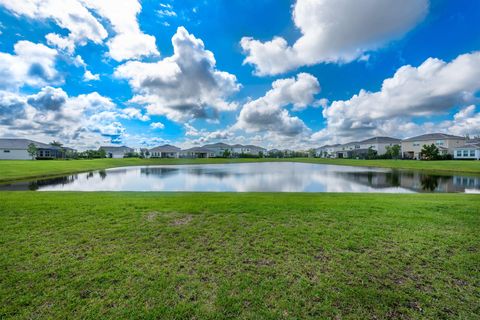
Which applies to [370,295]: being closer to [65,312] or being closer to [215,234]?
[215,234]

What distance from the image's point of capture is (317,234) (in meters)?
5.64

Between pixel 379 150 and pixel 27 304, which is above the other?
pixel 379 150

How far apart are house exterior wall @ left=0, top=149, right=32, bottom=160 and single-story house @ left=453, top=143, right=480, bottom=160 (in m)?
117

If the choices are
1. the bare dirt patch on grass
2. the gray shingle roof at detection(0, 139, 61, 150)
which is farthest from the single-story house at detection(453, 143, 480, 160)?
the gray shingle roof at detection(0, 139, 61, 150)

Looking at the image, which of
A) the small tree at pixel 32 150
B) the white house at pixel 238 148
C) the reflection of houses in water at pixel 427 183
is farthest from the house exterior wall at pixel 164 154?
the reflection of houses in water at pixel 427 183

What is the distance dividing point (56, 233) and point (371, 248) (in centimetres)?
797

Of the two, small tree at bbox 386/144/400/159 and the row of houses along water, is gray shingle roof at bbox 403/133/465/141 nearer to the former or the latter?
the row of houses along water

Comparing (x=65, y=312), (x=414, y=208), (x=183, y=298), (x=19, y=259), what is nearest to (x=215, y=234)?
(x=183, y=298)

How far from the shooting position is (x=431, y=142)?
67625mm

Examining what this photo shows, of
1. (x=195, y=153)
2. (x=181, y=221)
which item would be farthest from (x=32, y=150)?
(x=181, y=221)

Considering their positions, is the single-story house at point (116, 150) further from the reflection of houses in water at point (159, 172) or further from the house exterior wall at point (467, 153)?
the house exterior wall at point (467, 153)

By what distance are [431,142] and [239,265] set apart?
87.8 metres

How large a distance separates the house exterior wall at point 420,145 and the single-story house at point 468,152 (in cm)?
341

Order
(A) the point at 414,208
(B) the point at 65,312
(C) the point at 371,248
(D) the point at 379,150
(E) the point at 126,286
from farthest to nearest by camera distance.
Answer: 1. (D) the point at 379,150
2. (A) the point at 414,208
3. (C) the point at 371,248
4. (E) the point at 126,286
5. (B) the point at 65,312
